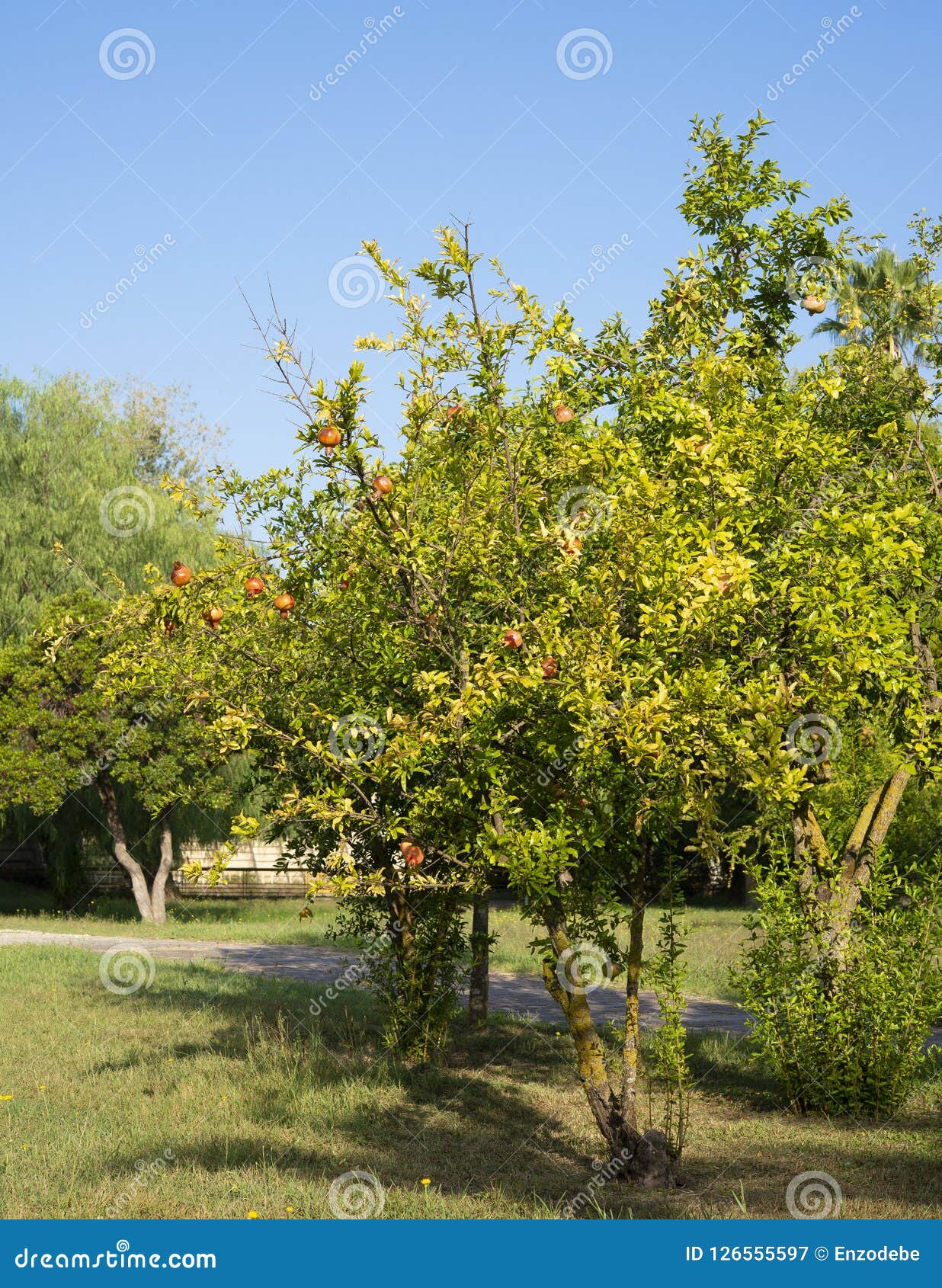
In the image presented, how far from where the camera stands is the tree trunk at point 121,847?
72.6 ft

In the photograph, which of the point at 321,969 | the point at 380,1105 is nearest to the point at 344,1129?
the point at 380,1105

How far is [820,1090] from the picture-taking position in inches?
316

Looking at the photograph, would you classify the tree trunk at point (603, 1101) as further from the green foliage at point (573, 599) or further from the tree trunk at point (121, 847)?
the tree trunk at point (121, 847)

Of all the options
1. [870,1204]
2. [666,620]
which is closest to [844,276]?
[666,620]

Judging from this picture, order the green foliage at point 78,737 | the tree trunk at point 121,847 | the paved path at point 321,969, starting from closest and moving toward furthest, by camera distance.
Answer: the paved path at point 321,969 < the green foliage at point 78,737 < the tree trunk at point 121,847

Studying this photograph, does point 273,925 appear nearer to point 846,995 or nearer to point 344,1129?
point 344,1129

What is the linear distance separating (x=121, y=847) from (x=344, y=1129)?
1662cm

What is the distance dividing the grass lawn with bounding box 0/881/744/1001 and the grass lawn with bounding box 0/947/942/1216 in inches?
226

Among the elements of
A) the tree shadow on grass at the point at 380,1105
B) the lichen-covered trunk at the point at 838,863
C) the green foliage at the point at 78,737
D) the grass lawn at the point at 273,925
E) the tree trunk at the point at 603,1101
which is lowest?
the grass lawn at the point at 273,925

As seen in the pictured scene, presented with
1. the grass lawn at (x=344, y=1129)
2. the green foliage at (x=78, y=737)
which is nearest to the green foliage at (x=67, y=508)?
the green foliage at (x=78, y=737)

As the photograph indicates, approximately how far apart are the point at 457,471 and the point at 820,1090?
4973mm

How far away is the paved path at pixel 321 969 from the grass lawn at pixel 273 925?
1.98 ft

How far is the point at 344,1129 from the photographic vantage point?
711 centimetres

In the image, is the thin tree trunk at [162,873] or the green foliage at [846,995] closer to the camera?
the green foliage at [846,995]
